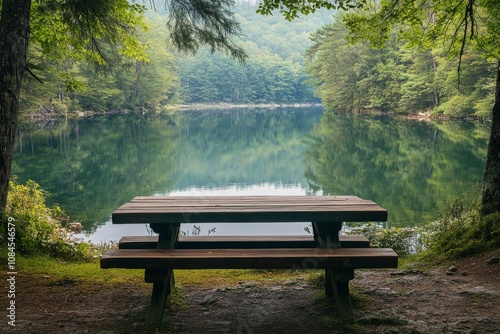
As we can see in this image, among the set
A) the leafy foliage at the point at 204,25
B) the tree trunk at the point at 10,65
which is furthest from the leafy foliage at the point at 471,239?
the tree trunk at the point at 10,65

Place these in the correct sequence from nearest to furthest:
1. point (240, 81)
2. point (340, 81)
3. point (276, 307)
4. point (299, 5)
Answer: point (276, 307) → point (299, 5) → point (340, 81) → point (240, 81)

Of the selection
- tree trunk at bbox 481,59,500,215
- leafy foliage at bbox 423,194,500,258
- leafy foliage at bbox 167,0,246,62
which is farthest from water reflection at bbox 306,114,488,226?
leafy foliage at bbox 167,0,246,62

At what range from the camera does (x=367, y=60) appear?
51.8m

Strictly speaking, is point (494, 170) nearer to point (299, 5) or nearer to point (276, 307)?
point (276, 307)

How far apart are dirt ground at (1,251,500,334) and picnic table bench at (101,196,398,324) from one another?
0.76 ft

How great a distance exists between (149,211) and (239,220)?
67cm

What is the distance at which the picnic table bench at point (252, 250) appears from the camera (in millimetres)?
3229

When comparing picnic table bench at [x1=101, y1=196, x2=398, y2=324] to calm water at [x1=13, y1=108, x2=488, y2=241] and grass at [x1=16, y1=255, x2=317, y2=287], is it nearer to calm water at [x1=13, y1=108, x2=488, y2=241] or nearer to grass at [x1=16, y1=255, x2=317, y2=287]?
grass at [x1=16, y1=255, x2=317, y2=287]

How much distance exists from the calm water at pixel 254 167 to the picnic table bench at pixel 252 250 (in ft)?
21.3

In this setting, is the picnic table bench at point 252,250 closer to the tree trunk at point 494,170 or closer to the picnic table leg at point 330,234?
the picnic table leg at point 330,234

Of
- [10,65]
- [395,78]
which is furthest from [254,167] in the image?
[395,78]

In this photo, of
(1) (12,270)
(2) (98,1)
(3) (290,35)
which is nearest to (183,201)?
(1) (12,270)

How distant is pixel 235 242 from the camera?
4.08m

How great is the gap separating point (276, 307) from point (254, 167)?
21.2m
